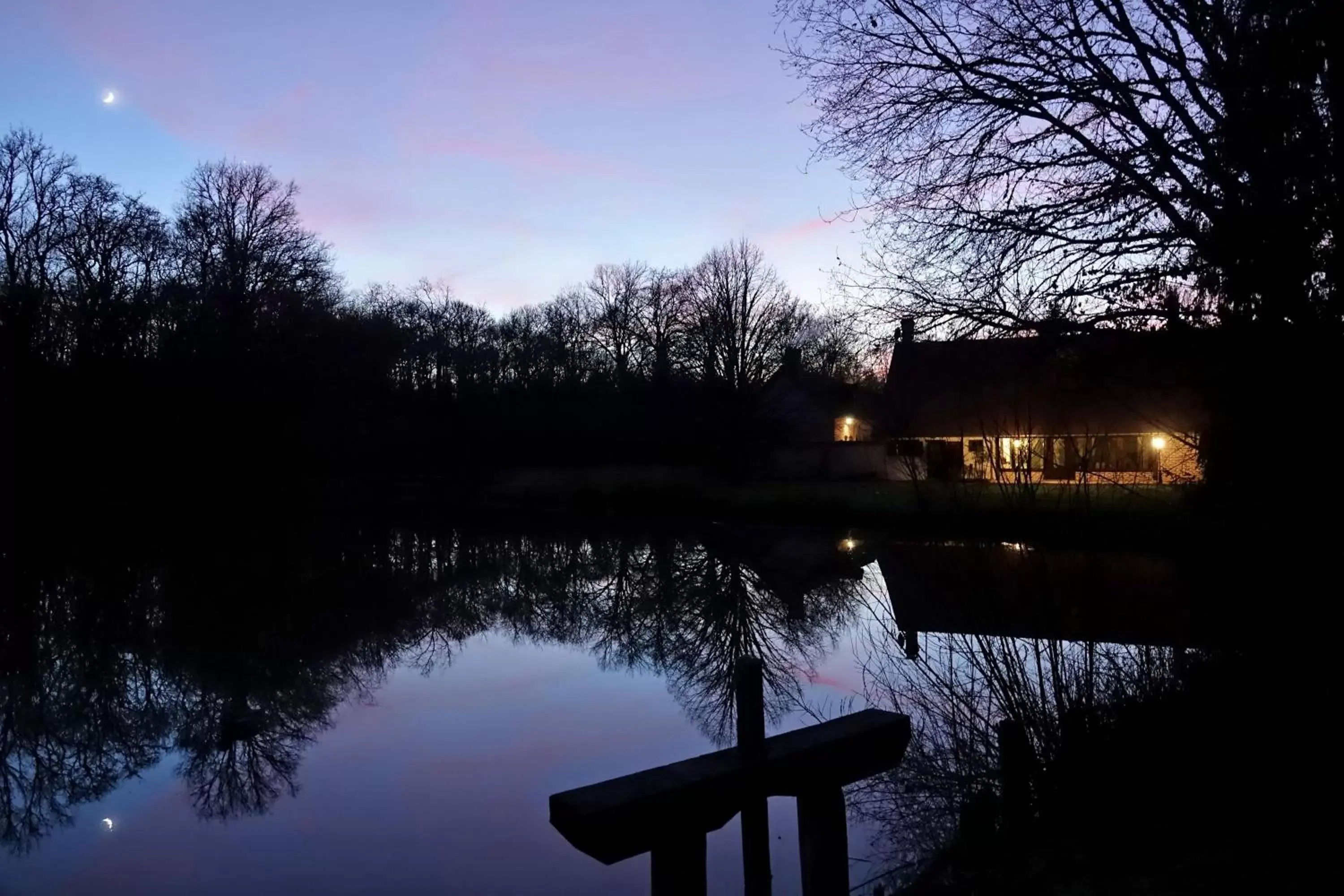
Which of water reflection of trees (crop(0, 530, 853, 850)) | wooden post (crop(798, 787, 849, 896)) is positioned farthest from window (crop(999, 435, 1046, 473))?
water reflection of trees (crop(0, 530, 853, 850))

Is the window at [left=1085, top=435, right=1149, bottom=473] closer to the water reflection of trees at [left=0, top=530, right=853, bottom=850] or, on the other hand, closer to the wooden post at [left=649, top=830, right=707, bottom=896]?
the wooden post at [left=649, top=830, right=707, bottom=896]

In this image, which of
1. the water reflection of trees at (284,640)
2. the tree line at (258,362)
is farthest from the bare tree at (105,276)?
the water reflection of trees at (284,640)

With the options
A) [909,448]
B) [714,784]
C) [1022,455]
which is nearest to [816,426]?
[909,448]

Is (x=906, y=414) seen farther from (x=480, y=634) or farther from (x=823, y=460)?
(x=823, y=460)

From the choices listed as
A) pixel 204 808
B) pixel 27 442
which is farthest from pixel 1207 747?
pixel 27 442

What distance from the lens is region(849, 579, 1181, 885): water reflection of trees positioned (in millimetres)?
5500

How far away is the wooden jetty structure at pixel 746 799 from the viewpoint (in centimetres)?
383

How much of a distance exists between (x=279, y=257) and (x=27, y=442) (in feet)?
40.5

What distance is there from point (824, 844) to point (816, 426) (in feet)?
149

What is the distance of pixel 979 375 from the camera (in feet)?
26.3

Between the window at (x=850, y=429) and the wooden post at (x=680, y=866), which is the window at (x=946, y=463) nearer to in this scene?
the wooden post at (x=680, y=866)

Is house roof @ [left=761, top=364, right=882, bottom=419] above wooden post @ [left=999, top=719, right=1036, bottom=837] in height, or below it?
above

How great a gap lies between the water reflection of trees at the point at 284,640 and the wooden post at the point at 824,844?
142 inches

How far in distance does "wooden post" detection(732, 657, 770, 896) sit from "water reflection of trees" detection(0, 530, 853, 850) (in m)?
3.31
